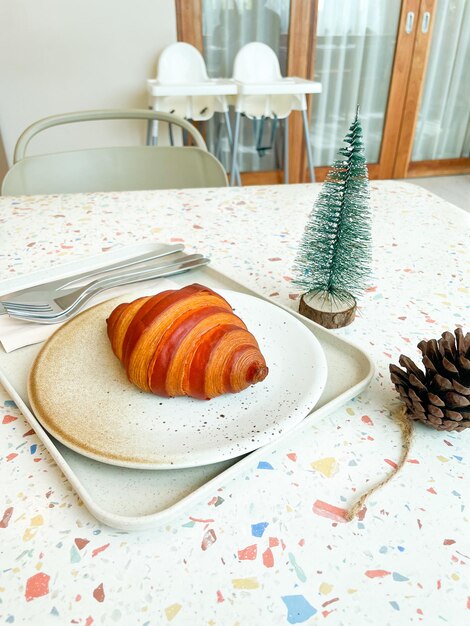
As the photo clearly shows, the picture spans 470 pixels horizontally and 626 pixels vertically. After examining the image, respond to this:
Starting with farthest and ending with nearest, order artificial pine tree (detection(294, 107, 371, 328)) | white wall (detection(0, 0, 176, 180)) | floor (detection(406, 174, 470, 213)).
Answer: floor (detection(406, 174, 470, 213)) → white wall (detection(0, 0, 176, 180)) → artificial pine tree (detection(294, 107, 371, 328))

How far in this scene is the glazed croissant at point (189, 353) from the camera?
37 centimetres

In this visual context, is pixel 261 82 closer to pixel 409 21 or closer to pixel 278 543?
pixel 409 21

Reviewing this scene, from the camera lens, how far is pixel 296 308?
59 centimetres

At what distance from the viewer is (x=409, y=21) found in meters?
2.85

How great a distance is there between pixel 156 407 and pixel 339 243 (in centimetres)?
25

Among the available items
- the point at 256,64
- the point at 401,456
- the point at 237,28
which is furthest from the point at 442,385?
the point at 237,28

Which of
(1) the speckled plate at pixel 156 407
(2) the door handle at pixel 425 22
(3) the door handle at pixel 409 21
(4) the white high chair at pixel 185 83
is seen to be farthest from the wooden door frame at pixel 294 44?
(1) the speckled plate at pixel 156 407

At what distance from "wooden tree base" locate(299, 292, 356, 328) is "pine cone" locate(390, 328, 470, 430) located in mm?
130

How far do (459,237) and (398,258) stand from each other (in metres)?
0.15

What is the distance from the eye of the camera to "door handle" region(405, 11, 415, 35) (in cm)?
283

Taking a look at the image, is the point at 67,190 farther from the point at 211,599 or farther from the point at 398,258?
the point at 211,599

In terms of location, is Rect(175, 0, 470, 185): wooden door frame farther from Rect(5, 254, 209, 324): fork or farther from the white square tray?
the white square tray

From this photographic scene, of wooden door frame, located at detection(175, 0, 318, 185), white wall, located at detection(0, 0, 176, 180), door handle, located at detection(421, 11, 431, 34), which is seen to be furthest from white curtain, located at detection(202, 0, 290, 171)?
door handle, located at detection(421, 11, 431, 34)

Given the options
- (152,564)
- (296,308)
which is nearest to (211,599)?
(152,564)
